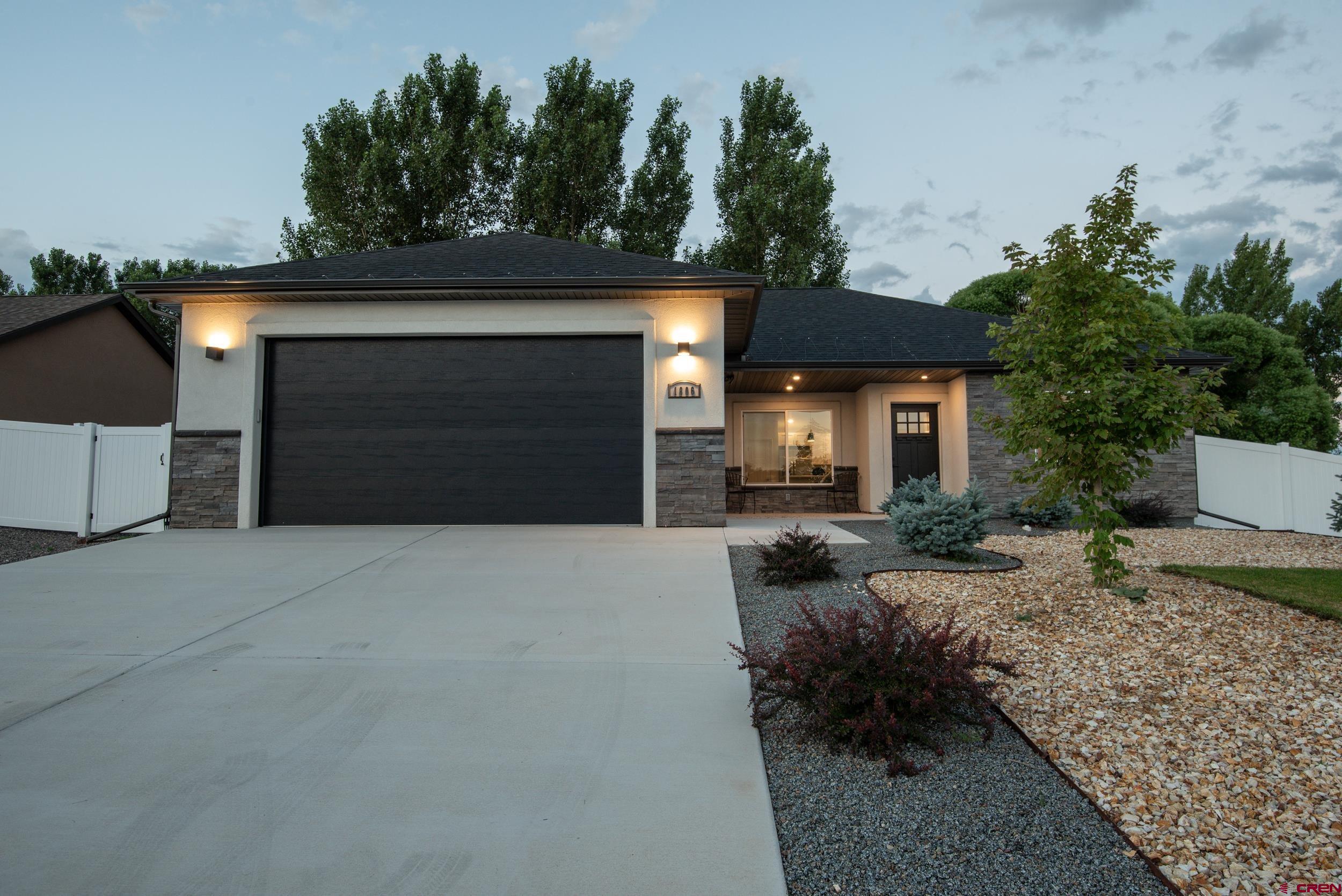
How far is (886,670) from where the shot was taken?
8.99 feet

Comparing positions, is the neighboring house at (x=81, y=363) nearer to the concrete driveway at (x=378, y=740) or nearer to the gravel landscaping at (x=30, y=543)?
the gravel landscaping at (x=30, y=543)

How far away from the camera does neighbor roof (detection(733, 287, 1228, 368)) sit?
1077 centimetres

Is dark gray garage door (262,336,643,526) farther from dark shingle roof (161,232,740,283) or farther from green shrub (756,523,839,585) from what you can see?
green shrub (756,523,839,585)

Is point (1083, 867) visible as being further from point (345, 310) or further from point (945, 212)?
point (945, 212)

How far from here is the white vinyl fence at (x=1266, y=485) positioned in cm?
935

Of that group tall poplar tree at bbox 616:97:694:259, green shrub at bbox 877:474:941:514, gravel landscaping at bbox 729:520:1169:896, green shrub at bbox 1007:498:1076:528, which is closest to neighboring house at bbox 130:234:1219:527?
green shrub at bbox 877:474:941:514

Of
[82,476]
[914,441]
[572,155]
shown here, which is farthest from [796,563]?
[572,155]

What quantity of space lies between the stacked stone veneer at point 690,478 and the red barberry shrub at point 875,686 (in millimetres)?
5514

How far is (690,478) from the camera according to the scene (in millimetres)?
8648

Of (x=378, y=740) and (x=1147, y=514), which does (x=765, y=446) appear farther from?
(x=378, y=740)

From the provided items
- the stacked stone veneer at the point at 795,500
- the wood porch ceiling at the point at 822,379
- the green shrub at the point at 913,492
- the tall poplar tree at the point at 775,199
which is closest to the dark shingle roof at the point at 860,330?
the wood porch ceiling at the point at 822,379

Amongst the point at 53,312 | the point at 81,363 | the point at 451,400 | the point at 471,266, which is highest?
the point at 53,312

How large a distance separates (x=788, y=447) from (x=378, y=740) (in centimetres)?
1083

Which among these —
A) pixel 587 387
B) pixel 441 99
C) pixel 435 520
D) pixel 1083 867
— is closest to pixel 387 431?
pixel 435 520
